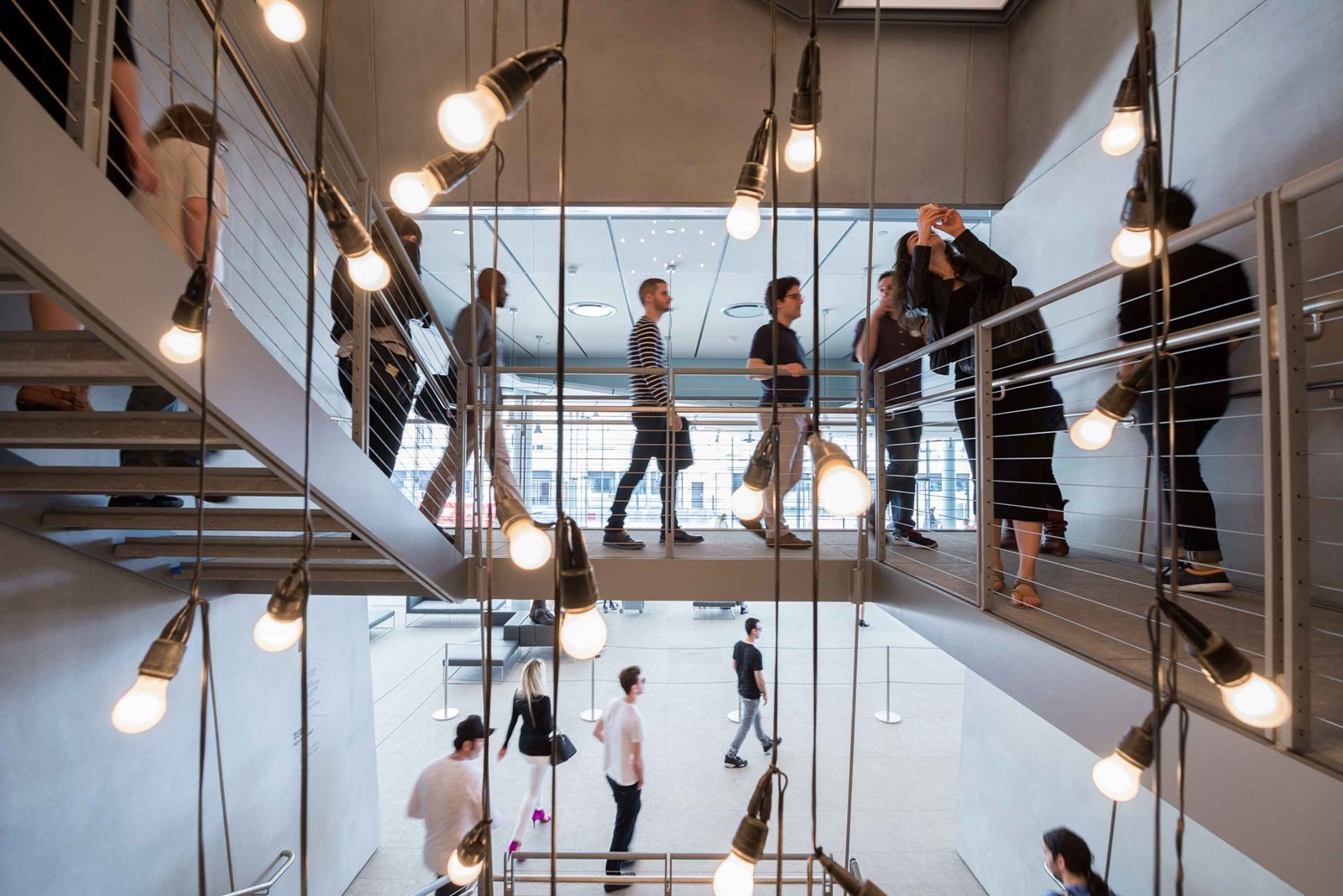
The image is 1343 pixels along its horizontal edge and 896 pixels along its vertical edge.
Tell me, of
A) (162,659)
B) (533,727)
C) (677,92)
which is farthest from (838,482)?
(677,92)

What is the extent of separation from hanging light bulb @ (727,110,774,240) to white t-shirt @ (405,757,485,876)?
135 inches

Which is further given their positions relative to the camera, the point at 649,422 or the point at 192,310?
the point at 649,422

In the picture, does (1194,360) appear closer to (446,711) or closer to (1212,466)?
(1212,466)

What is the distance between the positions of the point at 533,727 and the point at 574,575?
152 inches

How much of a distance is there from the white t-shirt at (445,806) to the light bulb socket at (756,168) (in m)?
3.49

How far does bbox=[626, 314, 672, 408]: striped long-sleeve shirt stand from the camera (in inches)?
135

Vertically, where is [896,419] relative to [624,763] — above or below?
above

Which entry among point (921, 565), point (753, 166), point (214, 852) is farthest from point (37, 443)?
point (921, 565)

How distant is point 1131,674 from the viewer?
1644mm

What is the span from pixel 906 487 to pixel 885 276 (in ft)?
4.00

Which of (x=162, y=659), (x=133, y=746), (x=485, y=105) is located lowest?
(x=133, y=746)

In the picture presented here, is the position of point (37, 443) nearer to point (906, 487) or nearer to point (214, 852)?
point (214, 852)

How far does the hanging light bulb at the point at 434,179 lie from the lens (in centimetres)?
103

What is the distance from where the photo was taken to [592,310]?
757 centimetres
